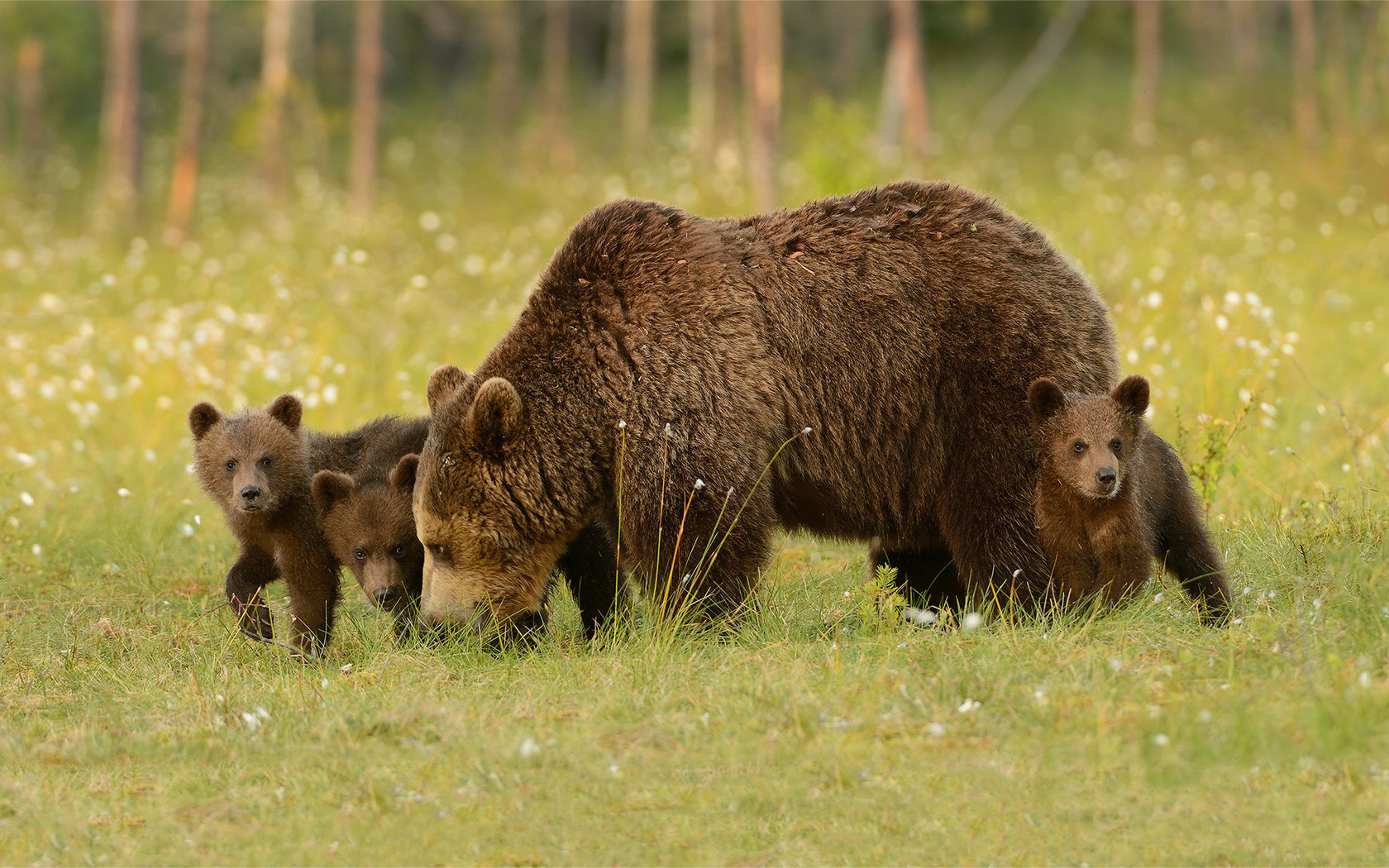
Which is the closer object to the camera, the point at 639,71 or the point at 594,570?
the point at 594,570

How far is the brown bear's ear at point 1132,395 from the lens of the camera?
231 inches

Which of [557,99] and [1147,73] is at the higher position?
[1147,73]

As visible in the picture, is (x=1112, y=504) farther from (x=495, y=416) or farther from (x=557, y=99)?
(x=557, y=99)

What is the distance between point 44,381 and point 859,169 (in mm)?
7633

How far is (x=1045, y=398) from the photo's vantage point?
Result: 5965 mm

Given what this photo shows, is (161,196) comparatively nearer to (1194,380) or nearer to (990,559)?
Result: (1194,380)

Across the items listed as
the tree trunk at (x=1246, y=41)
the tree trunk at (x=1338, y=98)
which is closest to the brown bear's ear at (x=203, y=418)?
the tree trunk at (x=1338, y=98)

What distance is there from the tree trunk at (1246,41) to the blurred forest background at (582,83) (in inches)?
3.1

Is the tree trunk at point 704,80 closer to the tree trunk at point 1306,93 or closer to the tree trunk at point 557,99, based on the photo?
the tree trunk at point 557,99

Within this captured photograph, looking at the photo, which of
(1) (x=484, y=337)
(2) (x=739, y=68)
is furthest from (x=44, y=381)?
(2) (x=739, y=68)

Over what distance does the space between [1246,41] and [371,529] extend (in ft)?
109

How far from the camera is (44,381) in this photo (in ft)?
43.1

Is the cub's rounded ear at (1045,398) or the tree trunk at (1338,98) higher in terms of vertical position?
the tree trunk at (1338,98)

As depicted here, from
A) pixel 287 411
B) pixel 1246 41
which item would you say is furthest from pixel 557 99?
pixel 287 411
